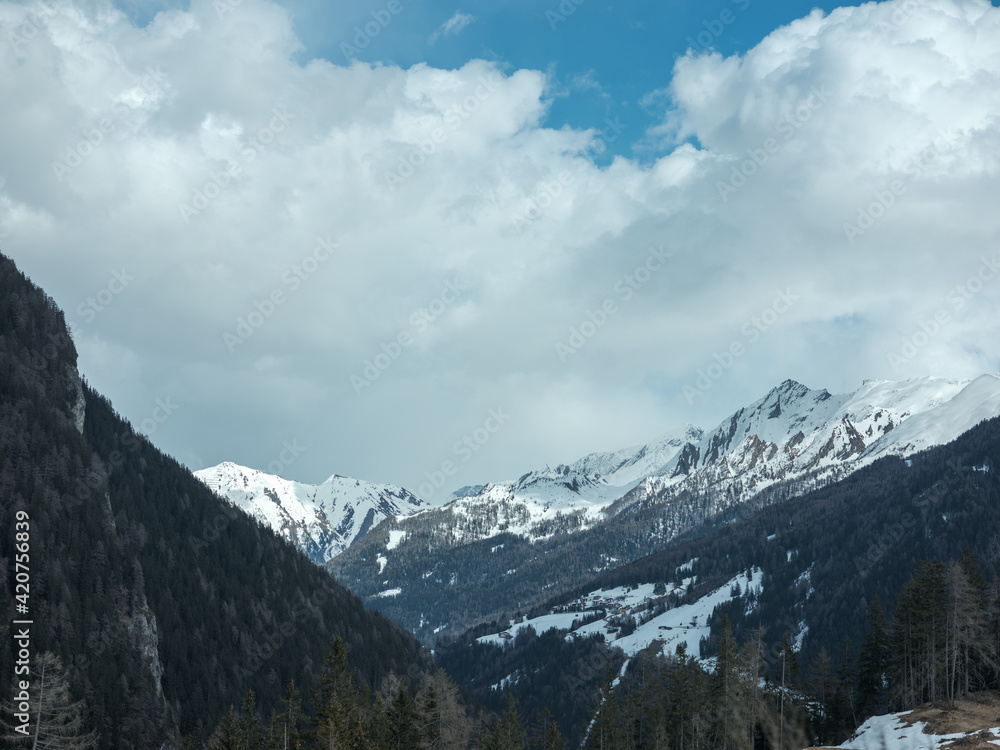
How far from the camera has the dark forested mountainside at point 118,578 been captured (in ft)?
383

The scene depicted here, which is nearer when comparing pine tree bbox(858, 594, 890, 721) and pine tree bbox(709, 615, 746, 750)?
pine tree bbox(709, 615, 746, 750)

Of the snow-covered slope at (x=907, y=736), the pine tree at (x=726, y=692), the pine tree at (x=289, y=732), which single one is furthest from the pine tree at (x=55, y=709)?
the snow-covered slope at (x=907, y=736)

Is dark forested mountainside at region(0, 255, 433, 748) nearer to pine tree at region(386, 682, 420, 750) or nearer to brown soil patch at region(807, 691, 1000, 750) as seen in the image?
pine tree at region(386, 682, 420, 750)

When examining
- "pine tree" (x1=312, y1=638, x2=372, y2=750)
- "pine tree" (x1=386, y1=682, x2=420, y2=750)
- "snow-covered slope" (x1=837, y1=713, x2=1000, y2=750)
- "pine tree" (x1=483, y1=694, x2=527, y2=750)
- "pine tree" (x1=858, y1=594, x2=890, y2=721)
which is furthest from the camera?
"pine tree" (x1=858, y1=594, x2=890, y2=721)

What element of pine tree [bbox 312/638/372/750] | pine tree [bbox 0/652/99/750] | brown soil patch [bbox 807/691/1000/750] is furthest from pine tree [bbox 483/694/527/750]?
pine tree [bbox 0/652/99/750]

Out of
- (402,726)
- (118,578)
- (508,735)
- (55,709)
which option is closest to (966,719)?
(508,735)

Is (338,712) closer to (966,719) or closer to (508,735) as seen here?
(508,735)

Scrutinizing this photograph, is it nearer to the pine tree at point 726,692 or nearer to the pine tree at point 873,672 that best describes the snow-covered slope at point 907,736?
the pine tree at point 726,692

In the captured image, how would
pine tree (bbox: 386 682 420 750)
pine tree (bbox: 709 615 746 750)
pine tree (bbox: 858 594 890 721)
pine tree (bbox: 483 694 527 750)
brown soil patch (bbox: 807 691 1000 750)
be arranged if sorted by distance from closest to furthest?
brown soil patch (bbox: 807 691 1000 750) → pine tree (bbox: 483 694 527 750) → pine tree (bbox: 386 682 420 750) → pine tree (bbox: 709 615 746 750) → pine tree (bbox: 858 594 890 721)

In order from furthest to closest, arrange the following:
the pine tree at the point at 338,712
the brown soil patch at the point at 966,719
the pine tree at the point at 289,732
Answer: the pine tree at the point at 289,732 < the pine tree at the point at 338,712 < the brown soil patch at the point at 966,719

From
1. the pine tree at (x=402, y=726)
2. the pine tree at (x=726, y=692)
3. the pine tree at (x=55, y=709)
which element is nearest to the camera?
the pine tree at (x=402, y=726)

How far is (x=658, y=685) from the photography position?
288 ft

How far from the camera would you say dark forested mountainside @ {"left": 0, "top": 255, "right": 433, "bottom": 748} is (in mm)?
116812

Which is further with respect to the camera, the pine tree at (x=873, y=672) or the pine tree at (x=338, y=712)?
the pine tree at (x=873, y=672)
